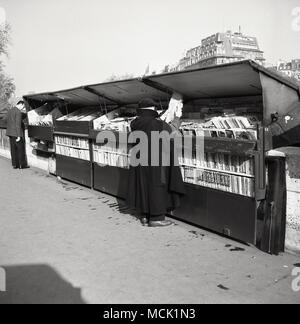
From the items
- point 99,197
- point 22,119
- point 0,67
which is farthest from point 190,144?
point 0,67

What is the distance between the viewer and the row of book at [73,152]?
8344 mm

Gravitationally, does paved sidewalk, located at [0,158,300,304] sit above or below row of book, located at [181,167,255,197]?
below

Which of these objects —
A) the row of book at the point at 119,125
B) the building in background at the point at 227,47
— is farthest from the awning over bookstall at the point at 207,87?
the building in background at the point at 227,47

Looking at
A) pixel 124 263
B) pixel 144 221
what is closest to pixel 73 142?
pixel 144 221

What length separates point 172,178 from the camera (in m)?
5.49

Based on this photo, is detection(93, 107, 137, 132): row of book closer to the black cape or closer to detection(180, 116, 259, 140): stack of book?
the black cape

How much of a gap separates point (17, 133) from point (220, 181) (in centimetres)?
820

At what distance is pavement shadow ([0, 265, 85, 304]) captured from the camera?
3437 mm

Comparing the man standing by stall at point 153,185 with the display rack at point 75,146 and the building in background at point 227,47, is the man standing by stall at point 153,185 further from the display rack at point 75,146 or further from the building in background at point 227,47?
the building in background at point 227,47

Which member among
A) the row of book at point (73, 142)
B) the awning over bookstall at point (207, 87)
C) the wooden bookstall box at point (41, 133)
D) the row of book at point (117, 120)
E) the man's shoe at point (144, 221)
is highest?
the awning over bookstall at point (207, 87)

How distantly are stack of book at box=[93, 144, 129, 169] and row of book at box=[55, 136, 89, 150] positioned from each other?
0.43m

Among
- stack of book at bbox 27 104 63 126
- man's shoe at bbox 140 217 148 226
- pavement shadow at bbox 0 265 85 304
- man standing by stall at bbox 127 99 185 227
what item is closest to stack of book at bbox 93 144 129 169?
man standing by stall at bbox 127 99 185 227

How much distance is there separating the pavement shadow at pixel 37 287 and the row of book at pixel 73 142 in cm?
440
